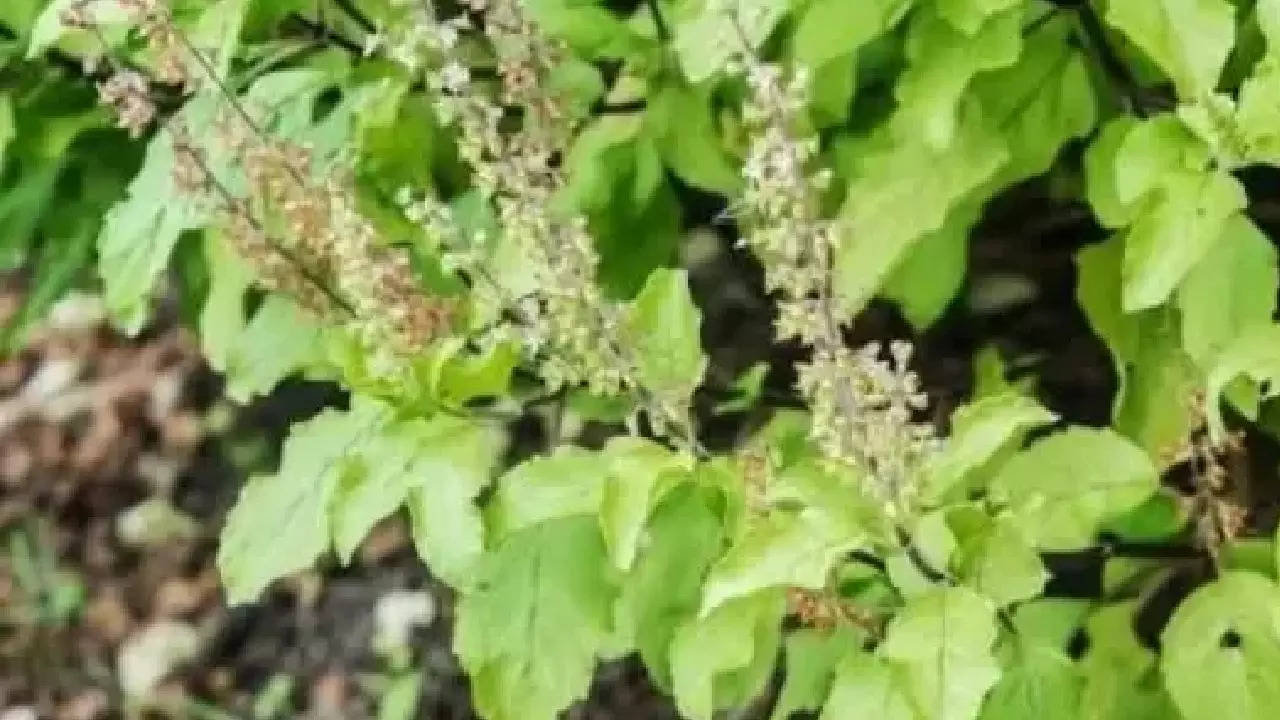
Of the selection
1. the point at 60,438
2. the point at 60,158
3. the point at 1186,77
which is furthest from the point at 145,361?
the point at 1186,77

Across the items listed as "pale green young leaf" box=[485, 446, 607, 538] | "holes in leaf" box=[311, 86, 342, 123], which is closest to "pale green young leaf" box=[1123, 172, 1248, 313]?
"pale green young leaf" box=[485, 446, 607, 538]

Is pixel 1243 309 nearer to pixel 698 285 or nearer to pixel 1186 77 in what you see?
pixel 1186 77

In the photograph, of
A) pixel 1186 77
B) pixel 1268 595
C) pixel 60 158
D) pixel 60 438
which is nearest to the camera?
pixel 1186 77

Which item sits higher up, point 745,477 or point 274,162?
point 274,162

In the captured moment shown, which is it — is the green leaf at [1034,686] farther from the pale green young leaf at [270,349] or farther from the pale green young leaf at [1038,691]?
the pale green young leaf at [270,349]

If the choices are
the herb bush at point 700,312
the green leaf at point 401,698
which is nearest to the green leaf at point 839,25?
the herb bush at point 700,312

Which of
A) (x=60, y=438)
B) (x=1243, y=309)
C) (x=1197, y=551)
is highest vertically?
(x=1243, y=309)

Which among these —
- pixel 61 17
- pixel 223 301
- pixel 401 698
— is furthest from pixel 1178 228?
pixel 401 698

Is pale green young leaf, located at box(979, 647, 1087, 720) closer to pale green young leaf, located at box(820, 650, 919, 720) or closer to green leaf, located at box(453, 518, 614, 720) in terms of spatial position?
pale green young leaf, located at box(820, 650, 919, 720)
